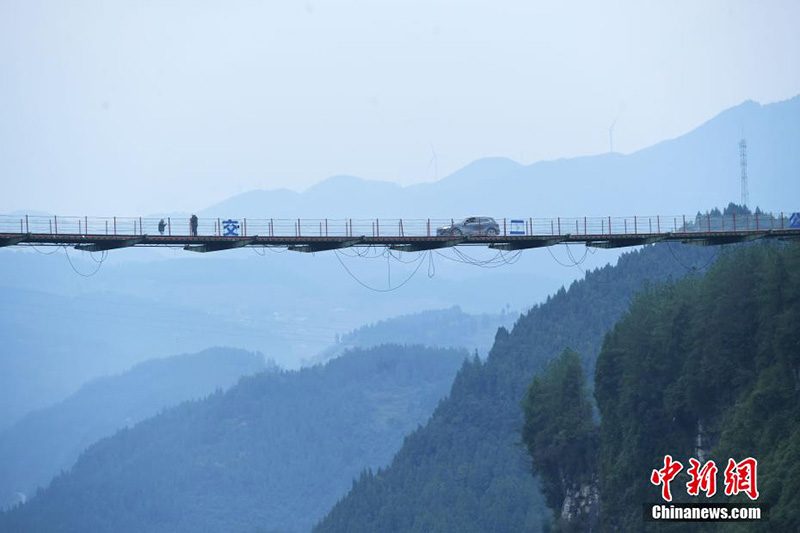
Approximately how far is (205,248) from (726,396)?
63.4 m

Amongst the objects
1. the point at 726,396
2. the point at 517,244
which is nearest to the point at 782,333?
the point at 726,396

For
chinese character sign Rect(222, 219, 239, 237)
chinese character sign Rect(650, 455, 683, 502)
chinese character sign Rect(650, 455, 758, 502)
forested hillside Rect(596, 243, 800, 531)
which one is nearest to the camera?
chinese character sign Rect(222, 219, 239, 237)

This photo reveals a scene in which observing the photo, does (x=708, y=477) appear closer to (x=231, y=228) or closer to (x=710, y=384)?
(x=710, y=384)

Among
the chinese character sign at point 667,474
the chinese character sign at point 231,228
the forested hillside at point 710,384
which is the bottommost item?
the chinese character sign at point 667,474

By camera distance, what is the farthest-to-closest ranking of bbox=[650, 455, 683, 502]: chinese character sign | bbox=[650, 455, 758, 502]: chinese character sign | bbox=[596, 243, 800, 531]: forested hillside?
bbox=[650, 455, 683, 502]: chinese character sign, bbox=[596, 243, 800, 531]: forested hillside, bbox=[650, 455, 758, 502]: chinese character sign

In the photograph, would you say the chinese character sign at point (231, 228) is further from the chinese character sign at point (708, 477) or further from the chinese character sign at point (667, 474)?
the chinese character sign at point (667, 474)

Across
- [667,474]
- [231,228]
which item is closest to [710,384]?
[667,474]

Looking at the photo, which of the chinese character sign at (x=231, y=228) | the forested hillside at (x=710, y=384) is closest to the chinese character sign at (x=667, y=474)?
the forested hillside at (x=710, y=384)

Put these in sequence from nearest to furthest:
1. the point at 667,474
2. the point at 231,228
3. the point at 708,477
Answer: the point at 231,228
the point at 708,477
the point at 667,474

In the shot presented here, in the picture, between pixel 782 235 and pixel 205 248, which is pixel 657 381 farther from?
pixel 205 248

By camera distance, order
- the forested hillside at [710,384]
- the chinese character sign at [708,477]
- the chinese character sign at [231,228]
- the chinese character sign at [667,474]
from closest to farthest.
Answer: the chinese character sign at [231,228], the chinese character sign at [708,477], the forested hillside at [710,384], the chinese character sign at [667,474]

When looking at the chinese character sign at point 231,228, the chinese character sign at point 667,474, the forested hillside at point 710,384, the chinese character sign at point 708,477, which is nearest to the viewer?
the chinese character sign at point 231,228

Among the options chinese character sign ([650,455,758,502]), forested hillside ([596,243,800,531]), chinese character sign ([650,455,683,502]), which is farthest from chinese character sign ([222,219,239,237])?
chinese character sign ([650,455,683,502])

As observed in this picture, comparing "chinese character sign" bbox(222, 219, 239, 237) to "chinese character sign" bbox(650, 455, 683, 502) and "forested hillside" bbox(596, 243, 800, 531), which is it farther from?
"chinese character sign" bbox(650, 455, 683, 502)
